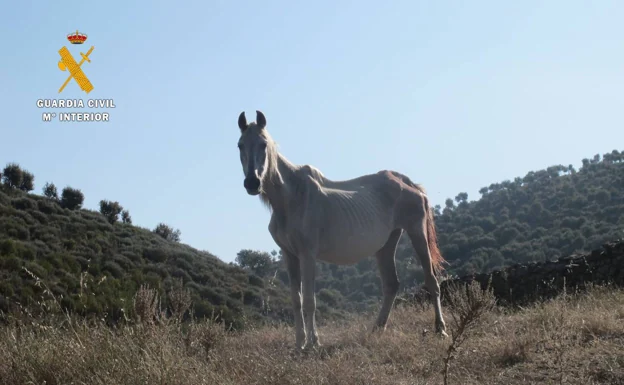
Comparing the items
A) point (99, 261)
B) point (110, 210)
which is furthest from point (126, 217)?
point (99, 261)

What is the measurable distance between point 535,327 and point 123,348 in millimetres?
3981

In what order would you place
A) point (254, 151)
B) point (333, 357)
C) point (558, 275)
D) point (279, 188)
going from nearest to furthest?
point (333, 357), point (254, 151), point (279, 188), point (558, 275)

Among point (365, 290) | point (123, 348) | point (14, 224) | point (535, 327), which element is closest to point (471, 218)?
point (365, 290)

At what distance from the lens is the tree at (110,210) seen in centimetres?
3622

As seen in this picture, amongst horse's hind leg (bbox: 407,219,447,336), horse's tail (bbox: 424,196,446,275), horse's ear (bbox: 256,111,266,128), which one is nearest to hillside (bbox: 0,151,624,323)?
horse's tail (bbox: 424,196,446,275)

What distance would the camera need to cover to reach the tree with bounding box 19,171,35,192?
3641 cm

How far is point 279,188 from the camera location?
8203 millimetres

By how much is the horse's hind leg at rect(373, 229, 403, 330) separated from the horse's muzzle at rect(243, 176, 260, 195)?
2786 millimetres

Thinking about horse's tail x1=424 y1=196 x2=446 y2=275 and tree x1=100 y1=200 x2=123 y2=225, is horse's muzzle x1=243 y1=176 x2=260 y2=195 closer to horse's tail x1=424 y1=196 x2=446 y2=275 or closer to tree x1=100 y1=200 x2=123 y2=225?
horse's tail x1=424 y1=196 x2=446 y2=275

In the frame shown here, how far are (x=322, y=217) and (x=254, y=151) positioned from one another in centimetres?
122

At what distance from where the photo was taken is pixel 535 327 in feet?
23.2

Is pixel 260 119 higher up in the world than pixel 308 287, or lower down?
higher up

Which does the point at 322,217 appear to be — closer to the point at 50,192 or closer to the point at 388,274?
the point at 388,274

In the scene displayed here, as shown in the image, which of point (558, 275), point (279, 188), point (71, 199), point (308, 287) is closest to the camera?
point (308, 287)
